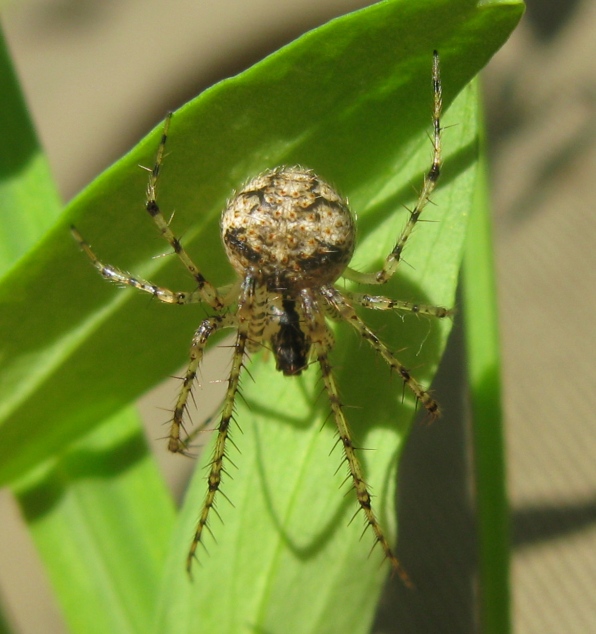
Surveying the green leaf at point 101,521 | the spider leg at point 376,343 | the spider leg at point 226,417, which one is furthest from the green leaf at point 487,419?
the green leaf at point 101,521

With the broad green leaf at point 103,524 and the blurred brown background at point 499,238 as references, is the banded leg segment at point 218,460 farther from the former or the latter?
the blurred brown background at point 499,238

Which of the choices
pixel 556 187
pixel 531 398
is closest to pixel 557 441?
pixel 531 398

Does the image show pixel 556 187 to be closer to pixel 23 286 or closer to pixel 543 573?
pixel 543 573

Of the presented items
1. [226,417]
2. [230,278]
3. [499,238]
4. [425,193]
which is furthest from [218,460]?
[499,238]

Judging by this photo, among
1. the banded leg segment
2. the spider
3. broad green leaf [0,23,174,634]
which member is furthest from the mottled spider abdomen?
broad green leaf [0,23,174,634]

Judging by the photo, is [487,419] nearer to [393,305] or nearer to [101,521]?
[393,305]

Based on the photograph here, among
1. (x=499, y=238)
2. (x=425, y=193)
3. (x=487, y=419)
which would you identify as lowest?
(x=499, y=238)
